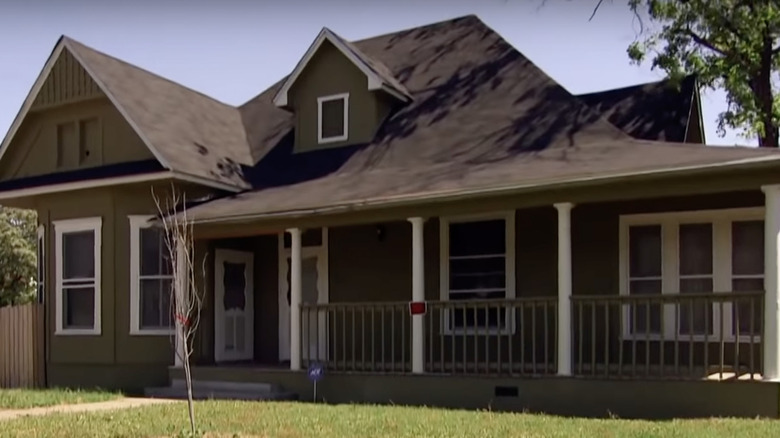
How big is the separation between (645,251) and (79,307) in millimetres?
10363

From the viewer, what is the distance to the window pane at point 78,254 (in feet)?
54.5

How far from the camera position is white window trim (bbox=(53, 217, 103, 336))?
53.5ft

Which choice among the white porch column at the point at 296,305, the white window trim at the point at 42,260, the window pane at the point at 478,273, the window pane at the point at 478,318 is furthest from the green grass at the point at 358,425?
the white window trim at the point at 42,260

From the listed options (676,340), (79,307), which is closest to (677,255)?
(676,340)

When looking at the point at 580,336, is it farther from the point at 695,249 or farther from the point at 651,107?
the point at 651,107

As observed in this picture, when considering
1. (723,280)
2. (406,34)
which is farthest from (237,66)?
(723,280)

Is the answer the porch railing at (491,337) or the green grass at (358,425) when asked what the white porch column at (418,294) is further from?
the green grass at (358,425)

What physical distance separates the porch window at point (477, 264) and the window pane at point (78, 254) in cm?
A: 674

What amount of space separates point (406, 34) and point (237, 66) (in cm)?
515

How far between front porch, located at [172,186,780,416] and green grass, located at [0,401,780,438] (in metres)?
1.16

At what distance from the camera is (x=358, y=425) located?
10.2 m

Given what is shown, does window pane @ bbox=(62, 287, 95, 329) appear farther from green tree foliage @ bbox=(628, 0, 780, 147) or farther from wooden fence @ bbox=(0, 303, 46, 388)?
green tree foliage @ bbox=(628, 0, 780, 147)

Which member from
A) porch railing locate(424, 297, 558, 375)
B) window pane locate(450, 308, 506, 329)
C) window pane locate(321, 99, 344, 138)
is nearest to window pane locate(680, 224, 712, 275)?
porch railing locate(424, 297, 558, 375)

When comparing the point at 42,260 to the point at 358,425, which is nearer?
the point at 358,425
